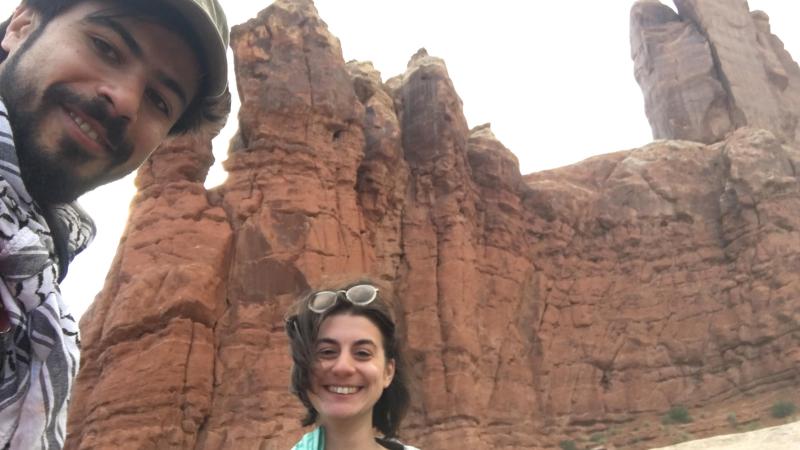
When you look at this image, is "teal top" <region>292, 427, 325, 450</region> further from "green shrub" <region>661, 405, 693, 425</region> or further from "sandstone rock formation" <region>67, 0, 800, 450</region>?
"green shrub" <region>661, 405, 693, 425</region>

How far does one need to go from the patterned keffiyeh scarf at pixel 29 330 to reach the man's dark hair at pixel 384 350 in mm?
1006

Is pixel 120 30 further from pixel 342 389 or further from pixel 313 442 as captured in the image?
pixel 313 442

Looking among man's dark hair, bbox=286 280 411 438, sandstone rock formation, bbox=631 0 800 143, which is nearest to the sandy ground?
man's dark hair, bbox=286 280 411 438

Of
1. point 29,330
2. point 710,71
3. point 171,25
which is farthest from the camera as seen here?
point 710,71

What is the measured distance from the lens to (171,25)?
1868mm

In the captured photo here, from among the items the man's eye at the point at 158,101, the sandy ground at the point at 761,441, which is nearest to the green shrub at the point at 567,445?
the sandy ground at the point at 761,441

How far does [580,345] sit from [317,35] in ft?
43.5

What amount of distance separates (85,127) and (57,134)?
0.22 feet

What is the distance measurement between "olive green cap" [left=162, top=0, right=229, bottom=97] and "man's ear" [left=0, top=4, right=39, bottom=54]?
0.33m

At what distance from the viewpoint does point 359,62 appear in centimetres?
2441

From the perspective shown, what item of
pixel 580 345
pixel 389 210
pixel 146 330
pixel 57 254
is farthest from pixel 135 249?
pixel 57 254

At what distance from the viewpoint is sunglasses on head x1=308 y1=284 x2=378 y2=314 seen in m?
2.69

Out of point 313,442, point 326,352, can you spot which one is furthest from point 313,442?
point 326,352

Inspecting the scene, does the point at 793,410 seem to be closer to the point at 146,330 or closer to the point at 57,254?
the point at 146,330
